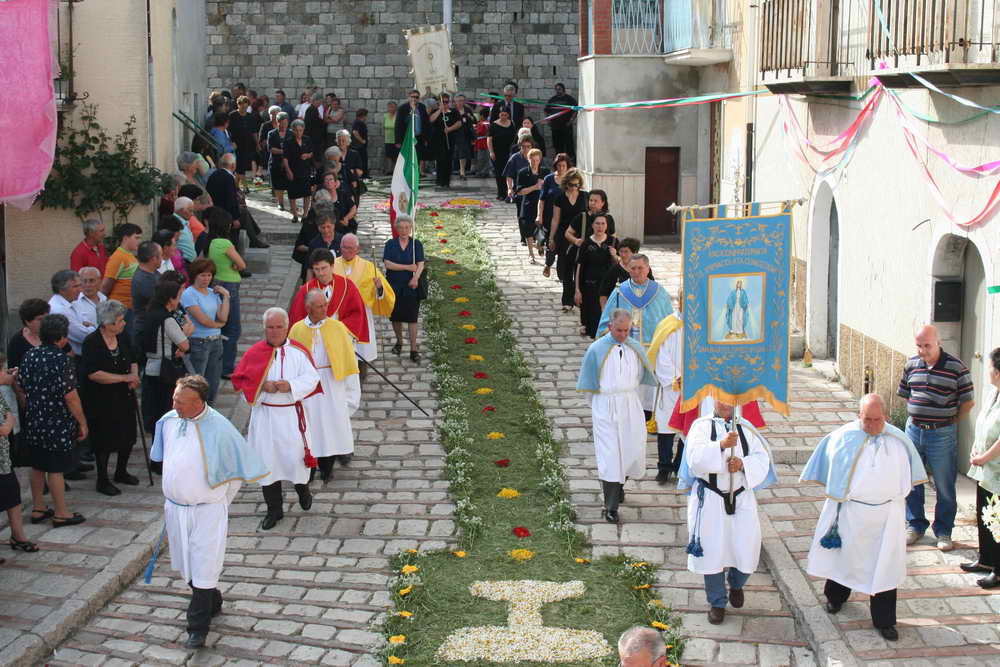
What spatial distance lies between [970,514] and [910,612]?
194 centimetres

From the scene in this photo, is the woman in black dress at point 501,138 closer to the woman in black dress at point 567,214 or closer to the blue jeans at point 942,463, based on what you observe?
the woman in black dress at point 567,214

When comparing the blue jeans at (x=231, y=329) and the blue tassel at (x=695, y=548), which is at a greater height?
the blue jeans at (x=231, y=329)

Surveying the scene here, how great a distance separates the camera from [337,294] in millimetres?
12234

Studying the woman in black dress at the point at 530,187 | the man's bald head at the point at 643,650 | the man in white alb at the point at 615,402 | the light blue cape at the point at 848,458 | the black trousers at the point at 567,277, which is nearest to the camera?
the man's bald head at the point at 643,650

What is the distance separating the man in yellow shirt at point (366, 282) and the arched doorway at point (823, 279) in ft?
15.8

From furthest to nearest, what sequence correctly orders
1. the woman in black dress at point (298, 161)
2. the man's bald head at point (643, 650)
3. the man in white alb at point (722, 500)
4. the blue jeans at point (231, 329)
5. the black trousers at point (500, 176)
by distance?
1. the black trousers at point (500, 176)
2. the woman in black dress at point (298, 161)
3. the blue jeans at point (231, 329)
4. the man in white alb at point (722, 500)
5. the man's bald head at point (643, 650)

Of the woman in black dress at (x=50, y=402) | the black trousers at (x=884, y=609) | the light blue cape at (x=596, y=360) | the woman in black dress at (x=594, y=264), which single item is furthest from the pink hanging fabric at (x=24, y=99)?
the black trousers at (x=884, y=609)

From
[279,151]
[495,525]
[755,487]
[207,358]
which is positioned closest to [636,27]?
[279,151]

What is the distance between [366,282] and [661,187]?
9.06 metres

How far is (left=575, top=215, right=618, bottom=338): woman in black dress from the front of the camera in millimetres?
13883

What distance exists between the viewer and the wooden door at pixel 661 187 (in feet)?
69.2

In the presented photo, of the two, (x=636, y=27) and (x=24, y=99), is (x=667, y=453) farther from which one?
(x=636, y=27)

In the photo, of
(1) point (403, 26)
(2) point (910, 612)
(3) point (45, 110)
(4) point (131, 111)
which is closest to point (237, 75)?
(1) point (403, 26)

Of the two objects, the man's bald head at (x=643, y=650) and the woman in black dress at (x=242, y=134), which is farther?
the woman in black dress at (x=242, y=134)
